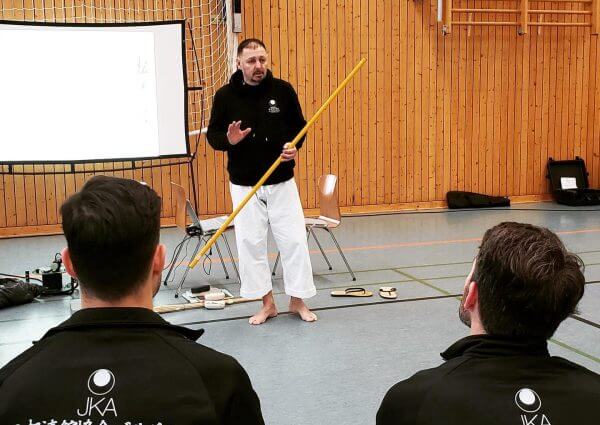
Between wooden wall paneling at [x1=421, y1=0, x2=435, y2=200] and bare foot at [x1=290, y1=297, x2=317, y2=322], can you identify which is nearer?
bare foot at [x1=290, y1=297, x2=317, y2=322]

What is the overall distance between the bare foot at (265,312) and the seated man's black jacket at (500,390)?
10.4 ft

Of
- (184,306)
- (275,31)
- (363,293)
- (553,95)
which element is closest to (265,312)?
(184,306)

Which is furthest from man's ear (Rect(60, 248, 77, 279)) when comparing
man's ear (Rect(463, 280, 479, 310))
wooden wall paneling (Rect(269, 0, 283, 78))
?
wooden wall paneling (Rect(269, 0, 283, 78))

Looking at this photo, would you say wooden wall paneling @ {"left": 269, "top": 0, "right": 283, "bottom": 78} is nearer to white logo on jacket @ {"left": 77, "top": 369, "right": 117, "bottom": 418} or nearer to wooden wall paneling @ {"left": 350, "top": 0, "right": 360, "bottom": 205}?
wooden wall paneling @ {"left": 350, "top": 0, "right": 360, "bottom": 205}

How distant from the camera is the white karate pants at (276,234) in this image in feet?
14.5

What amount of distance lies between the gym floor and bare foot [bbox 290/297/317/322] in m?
0.06

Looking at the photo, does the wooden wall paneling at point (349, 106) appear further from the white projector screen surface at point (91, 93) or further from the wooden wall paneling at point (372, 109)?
the white projector screen surface at point (91, 93)

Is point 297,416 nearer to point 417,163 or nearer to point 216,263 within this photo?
point 216,263

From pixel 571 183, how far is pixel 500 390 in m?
9.53

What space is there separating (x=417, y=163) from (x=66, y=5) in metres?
5.00

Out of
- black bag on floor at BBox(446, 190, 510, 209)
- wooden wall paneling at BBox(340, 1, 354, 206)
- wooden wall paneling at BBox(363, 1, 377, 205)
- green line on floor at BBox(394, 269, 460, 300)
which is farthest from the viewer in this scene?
black bag on floor at BBox(446, 190, 510, 209)

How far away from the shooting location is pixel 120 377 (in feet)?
3.86

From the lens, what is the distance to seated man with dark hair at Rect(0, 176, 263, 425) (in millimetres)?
1158

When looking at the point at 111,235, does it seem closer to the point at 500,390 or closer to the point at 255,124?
the point at 500,390
